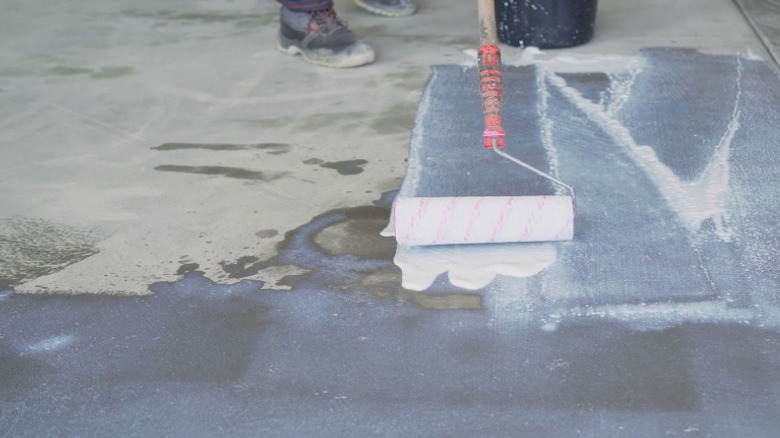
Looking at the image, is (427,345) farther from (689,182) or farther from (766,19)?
(766,19)

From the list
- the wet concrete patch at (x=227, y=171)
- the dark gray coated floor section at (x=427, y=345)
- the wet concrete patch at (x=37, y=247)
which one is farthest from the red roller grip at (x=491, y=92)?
the wet concrete patch at (x=37, y=247)

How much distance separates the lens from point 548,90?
2.70 m

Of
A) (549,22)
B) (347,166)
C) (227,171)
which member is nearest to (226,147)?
(227,171)

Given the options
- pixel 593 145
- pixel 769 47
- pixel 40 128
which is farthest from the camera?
pixel 769 47

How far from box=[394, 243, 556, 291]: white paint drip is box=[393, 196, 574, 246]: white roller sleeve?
25mm

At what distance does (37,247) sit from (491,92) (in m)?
1.01

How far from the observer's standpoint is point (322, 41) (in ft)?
10.2

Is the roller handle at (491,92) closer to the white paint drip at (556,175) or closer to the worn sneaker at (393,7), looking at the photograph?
the white paint drip at (556,175)

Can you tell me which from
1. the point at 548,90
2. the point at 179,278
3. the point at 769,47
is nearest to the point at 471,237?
the point at 179,278

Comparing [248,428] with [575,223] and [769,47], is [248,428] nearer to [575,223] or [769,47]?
[575,223]

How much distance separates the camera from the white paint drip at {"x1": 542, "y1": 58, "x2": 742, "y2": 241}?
1.90 meters

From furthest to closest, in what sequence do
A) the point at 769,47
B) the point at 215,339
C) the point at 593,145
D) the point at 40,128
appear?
the point at 769,47 → the point at 40,128 → the point at 593,145 → the point at 215,339

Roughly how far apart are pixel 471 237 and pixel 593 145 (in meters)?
0.67

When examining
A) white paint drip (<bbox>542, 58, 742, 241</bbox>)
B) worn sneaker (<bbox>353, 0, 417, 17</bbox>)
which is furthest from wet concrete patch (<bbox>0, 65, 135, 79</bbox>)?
white paint drip (<bbox>542, 58, 742, 241</bbox>)
